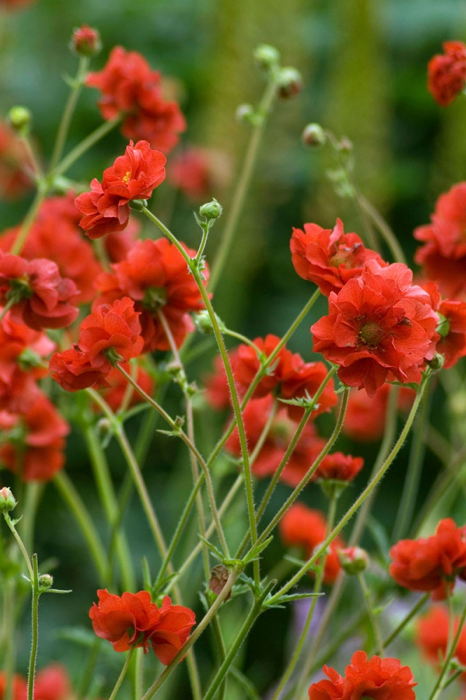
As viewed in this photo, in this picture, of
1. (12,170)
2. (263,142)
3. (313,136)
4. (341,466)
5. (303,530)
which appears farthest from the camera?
(263,142)

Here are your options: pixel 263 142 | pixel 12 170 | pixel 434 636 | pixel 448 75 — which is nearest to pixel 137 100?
pixel 448 75

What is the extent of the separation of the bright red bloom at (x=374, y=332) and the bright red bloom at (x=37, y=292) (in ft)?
0.55

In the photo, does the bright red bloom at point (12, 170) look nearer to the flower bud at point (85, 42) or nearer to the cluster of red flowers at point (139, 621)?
the flower bud at point (85, 42)

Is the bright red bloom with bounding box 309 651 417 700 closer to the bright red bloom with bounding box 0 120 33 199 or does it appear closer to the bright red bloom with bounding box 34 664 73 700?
the bright red bloom with bounding box 34 664 73 700

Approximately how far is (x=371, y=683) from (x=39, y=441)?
0.31 meters

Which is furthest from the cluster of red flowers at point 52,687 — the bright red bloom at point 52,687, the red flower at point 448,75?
the red flower at point 448,75

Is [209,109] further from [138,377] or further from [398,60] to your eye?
[138,377]

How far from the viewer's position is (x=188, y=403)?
429 millimetres

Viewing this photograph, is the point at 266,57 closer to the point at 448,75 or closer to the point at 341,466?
the point at 448,75

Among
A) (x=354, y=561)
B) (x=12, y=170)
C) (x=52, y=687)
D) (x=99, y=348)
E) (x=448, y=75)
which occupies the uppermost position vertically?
(x=448, y=75)

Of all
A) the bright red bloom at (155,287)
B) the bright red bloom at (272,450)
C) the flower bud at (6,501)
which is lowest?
the bright red bloom at (272,450)

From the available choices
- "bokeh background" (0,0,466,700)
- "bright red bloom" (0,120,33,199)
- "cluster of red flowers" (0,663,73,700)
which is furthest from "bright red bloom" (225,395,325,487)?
"bright red bloom" (0,120,33,199)

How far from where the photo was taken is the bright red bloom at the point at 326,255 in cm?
40

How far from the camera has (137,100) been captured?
0.63m
